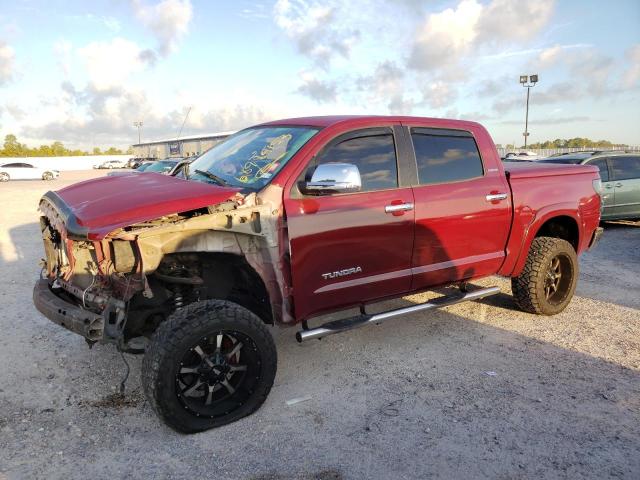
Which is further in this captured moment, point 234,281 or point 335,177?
point 234,281

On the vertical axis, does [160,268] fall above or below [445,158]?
below

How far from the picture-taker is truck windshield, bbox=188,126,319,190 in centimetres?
347

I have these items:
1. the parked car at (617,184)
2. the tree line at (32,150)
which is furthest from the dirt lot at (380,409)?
the tree line at (32,150)

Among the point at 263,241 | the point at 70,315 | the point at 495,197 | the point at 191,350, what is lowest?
the point at 191,350

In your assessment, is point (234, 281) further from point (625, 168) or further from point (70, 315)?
point (625, 168)

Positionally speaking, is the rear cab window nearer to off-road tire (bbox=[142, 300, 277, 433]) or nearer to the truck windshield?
the truck windshield

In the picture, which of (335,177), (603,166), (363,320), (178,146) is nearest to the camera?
(335,177)

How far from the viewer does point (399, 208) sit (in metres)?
3.69

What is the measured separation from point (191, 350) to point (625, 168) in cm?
1024

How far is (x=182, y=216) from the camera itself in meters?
3.06

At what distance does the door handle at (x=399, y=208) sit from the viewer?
3.64 metres

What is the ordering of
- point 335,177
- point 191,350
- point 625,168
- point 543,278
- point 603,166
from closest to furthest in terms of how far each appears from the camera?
point 191,350 < point 335,177 < point 543,278 < point 603,166 < point 625,168

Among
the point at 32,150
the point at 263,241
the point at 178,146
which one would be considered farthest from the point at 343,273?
the point at 32,150

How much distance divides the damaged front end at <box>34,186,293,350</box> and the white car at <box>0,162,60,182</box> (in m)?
35.7
